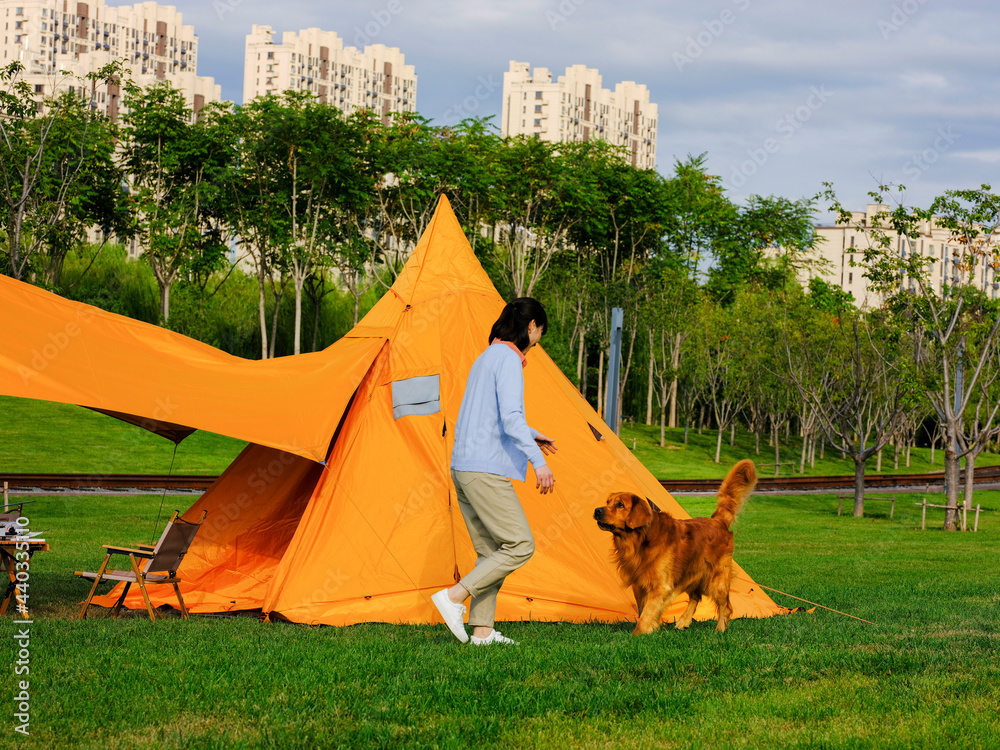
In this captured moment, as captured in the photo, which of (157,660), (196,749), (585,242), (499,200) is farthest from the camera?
(585,242)

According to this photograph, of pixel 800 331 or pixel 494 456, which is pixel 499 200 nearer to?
pixel 800 331

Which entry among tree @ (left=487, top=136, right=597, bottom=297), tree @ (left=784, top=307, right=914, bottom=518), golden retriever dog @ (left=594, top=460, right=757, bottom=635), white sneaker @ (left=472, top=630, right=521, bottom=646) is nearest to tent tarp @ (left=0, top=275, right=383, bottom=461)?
white sneaker @ (left=472, top=630, right=521, bottom=646)

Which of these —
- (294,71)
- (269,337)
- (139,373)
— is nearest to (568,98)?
(294,71)

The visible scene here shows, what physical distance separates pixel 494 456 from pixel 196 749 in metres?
2.62

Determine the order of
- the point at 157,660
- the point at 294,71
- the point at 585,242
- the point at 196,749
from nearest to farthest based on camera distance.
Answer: the point at 196,749, the point at 157,660, the point at 585,242, the point at 294,71

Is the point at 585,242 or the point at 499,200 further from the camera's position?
the point at 585,242

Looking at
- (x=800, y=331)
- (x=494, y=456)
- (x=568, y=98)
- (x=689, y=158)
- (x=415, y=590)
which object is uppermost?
(x=568, y=98)

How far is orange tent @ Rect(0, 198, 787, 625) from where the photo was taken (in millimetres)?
8055

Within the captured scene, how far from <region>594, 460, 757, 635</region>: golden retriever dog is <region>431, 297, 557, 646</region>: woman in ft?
3.24

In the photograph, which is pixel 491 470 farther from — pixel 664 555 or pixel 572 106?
pixel 572 106

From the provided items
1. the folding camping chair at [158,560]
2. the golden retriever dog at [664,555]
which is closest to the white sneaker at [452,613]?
the golden retriever dog at [664,555]

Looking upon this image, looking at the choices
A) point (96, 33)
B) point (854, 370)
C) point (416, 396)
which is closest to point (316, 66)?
point (96, 33)

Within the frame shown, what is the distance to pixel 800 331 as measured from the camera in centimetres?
2962

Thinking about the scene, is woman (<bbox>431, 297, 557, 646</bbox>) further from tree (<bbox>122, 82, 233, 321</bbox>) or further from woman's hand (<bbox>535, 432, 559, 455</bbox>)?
tree (<bbox>122, 82, 233, 321</bbox>)
